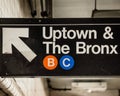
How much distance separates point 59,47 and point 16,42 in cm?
32

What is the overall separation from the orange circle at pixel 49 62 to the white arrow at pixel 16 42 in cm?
9

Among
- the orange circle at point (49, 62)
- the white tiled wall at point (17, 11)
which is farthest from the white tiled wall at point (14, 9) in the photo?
the orange circle at point (49, 62)

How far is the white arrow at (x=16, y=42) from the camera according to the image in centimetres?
212

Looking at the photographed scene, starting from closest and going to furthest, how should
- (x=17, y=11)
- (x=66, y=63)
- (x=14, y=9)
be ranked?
(x=66, y=63) < (x=14, y=9) < (x=17, y=11)

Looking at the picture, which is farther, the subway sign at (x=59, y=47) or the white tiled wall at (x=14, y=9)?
the white tiled wall at (x=14, y=9)

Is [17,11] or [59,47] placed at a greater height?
[17,11]

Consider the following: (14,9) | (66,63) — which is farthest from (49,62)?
(14,9)

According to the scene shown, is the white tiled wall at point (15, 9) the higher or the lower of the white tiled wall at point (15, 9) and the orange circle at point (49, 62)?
the higher

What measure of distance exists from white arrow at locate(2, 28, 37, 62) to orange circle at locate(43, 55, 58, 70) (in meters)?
0.09

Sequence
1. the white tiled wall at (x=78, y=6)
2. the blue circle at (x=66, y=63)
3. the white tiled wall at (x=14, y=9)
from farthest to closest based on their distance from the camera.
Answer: the white tiled wall at (x=78, y=6), the white tiled wall at (x=14, y=9), the blue circle at (x=66, y=63)

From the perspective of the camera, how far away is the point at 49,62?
2082 mm

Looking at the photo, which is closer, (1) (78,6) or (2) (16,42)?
(2) (16,42)

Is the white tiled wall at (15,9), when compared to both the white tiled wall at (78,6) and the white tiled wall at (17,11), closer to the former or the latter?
the white tiled wall at (17,11)

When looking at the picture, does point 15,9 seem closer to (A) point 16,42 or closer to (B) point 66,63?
(A) point 16,42
